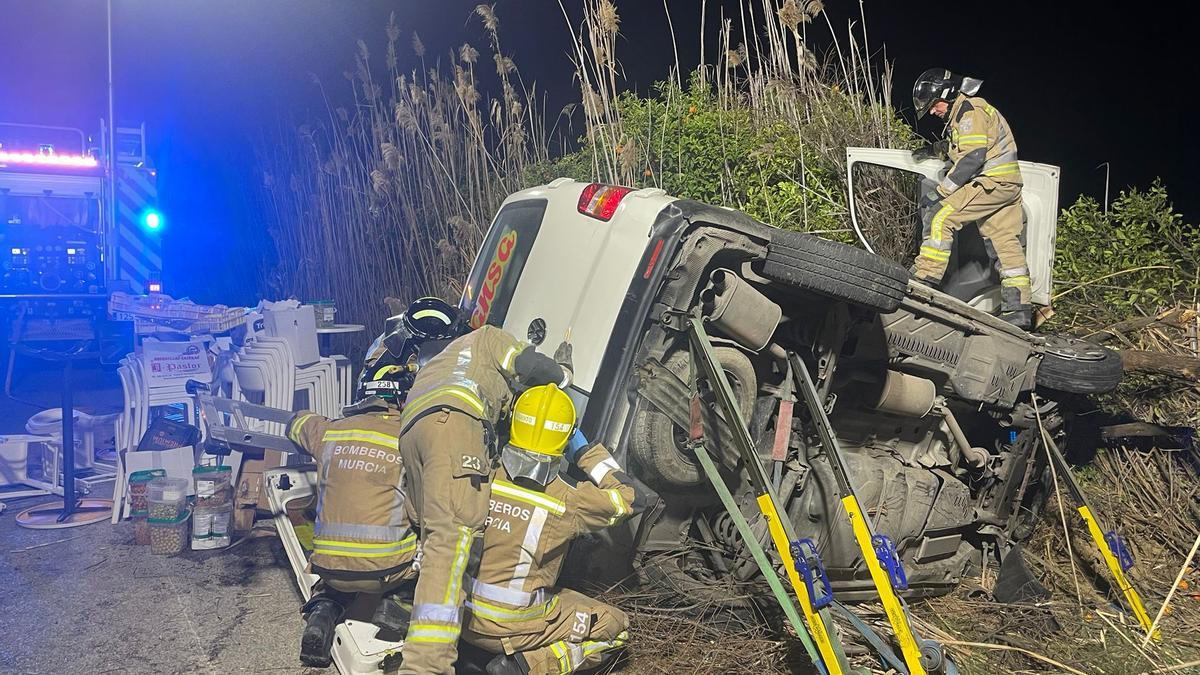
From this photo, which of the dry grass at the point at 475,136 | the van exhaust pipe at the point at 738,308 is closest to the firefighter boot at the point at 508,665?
the van exhaust pipe at the point at 738,308

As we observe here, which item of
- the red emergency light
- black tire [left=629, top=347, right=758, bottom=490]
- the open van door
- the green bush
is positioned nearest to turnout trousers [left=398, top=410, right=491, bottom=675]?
black tire [left=629, top=347, right=758, bottom=490]

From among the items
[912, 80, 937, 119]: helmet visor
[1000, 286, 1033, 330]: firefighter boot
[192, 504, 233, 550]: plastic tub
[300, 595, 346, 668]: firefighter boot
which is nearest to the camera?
[300, 595, 346, 668]: firefighter boot

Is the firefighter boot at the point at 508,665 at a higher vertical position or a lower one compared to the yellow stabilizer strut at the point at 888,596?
lower

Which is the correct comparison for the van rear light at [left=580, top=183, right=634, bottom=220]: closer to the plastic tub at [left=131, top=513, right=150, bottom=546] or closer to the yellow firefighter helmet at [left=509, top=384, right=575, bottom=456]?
the yellow firefighter helmet at [left=509, top=384, right=575, bottom=456]

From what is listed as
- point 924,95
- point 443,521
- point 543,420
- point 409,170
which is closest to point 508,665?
point 443,521

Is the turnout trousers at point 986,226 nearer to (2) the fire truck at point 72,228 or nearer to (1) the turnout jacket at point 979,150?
(1) the turnout jacket at point 979,150

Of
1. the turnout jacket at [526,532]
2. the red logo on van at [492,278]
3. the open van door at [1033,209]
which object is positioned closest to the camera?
the turnout jacket at [526,532]

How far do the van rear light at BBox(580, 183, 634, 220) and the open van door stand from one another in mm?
1729

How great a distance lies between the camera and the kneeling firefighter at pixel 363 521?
11.8 ft

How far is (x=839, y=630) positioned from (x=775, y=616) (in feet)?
0.84

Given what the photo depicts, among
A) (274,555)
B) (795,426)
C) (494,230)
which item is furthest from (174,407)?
(795,426)

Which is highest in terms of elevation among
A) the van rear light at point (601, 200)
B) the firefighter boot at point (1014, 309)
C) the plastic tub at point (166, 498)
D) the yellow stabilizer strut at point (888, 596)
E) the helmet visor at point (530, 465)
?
the van rear light at point (601, 200)

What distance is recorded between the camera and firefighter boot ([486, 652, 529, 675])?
328 centimetres

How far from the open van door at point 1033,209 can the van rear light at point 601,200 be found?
1.73m
